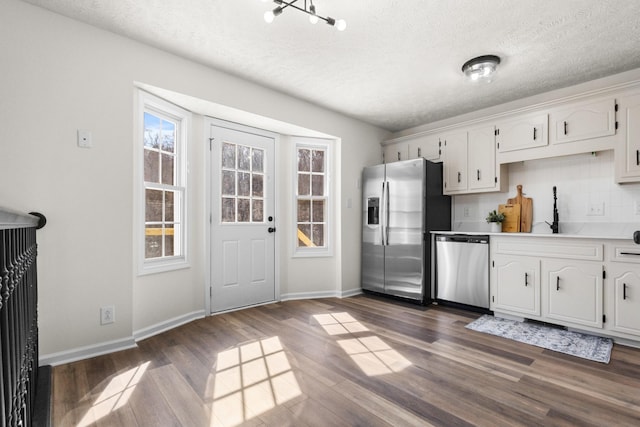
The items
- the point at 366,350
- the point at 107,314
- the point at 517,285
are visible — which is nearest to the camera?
the point at 107,314

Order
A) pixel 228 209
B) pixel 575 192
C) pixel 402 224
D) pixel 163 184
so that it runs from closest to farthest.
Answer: pixel 163 184 → pixel 575 192 → pixel 228 209 → pixel 402 224

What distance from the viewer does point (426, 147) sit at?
4434 mm

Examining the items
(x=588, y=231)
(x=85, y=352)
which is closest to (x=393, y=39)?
(x=588, y=231)

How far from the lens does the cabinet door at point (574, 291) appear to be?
9.24 feet

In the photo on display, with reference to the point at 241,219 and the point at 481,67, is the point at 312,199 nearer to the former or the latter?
the point at 241,219

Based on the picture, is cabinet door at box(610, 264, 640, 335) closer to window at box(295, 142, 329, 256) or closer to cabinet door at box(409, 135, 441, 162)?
cabinet door at box(409, 135, 441, 162)

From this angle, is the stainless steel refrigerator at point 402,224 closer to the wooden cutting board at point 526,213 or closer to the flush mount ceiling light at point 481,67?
the wooden cutting board at point 526,213

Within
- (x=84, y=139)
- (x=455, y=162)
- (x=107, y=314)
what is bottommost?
(x=107, y=314)

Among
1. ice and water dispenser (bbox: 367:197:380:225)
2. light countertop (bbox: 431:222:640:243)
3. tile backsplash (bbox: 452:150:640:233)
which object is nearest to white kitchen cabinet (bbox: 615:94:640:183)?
tile backsplash (bbox: 452:150:640:233)

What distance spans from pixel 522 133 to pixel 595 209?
1.07 m

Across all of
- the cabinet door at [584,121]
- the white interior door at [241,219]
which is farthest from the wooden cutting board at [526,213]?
the white interior door at [241,219]

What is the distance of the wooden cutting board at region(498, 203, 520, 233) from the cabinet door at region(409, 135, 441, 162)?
104cm

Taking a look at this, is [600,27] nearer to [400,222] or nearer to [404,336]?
[400,222]

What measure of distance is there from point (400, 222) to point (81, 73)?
3509 millimetres
